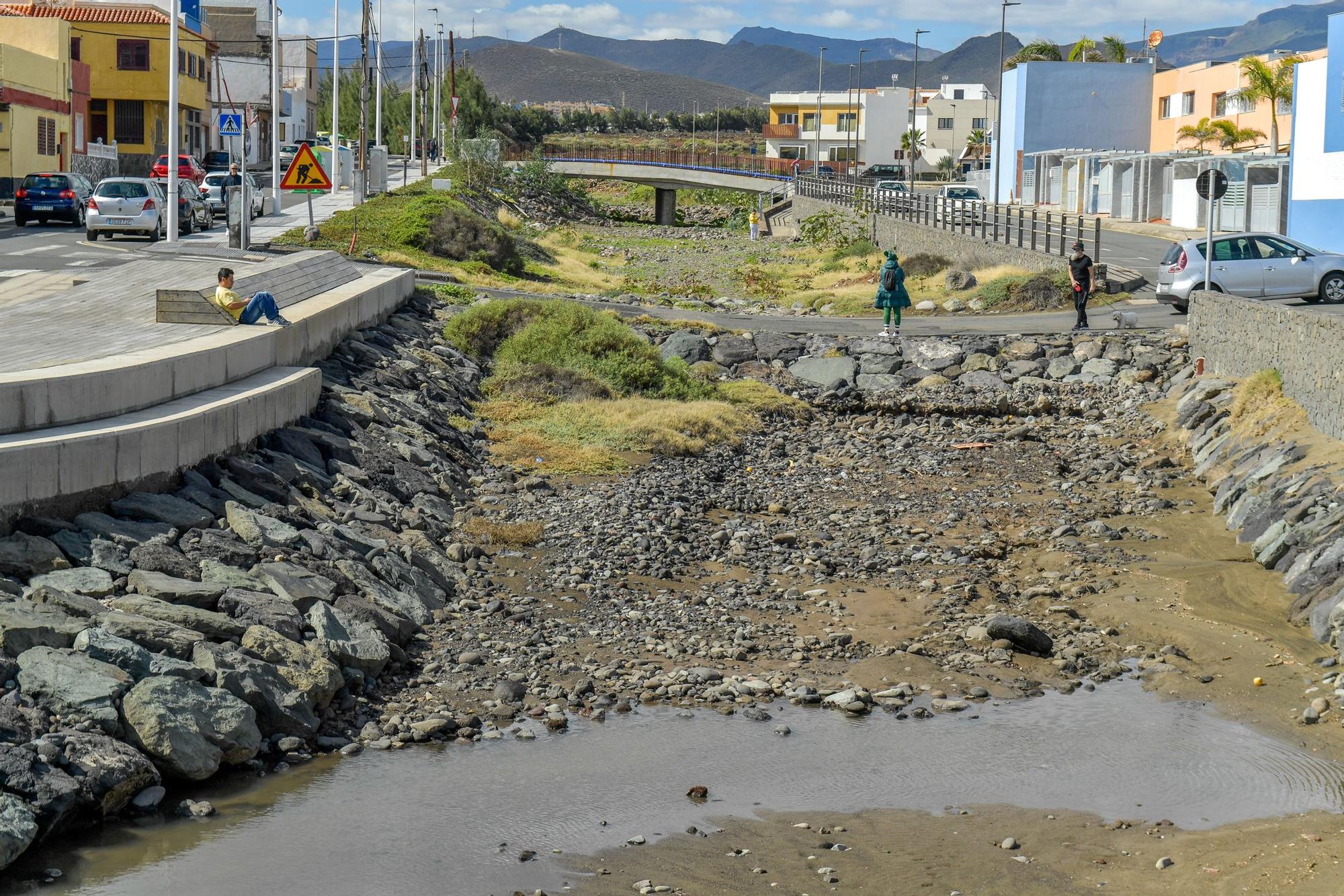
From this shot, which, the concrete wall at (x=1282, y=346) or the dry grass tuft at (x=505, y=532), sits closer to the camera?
the dry grass tuft at (x=505, y=532)

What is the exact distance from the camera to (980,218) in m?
46.9

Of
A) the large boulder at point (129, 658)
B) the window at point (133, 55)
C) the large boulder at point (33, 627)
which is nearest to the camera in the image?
the large boulder at point (33, 627)

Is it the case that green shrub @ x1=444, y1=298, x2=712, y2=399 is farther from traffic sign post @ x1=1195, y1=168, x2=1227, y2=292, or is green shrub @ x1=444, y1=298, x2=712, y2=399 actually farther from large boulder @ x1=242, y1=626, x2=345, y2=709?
large boulder @ x1=242, y1=626, x2=345, y2=709

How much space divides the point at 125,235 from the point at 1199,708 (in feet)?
97.6

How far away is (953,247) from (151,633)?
33.5 meters

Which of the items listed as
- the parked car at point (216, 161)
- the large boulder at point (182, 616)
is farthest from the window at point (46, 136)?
the large boulder at point (182, 616)

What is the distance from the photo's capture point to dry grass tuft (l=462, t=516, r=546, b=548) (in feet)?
51.1

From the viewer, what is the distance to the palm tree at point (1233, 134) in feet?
191

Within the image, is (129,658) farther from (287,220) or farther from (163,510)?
(287,220)

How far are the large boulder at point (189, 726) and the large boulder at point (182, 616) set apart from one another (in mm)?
913

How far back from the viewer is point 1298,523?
15109mm

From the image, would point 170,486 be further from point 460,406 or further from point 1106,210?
point 1106,210

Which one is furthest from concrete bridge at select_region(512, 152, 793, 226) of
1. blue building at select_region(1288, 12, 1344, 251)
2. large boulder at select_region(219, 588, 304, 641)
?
large boulder at select_region(219, 588, 304, 641)

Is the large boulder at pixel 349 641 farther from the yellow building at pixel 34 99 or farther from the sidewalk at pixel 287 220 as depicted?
the yellow building at pixel 34 99
